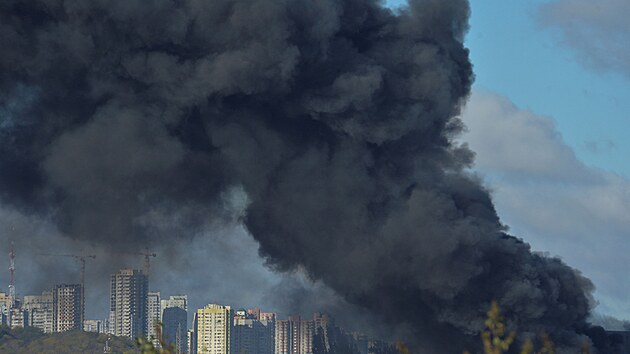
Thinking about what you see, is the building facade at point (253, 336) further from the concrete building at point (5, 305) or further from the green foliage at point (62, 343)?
the concrete building at point (5, 305)

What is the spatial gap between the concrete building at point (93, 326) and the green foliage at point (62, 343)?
10679 mm

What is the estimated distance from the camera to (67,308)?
16788 cm

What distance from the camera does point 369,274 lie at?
53625 millimetres

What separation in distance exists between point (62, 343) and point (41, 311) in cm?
2287

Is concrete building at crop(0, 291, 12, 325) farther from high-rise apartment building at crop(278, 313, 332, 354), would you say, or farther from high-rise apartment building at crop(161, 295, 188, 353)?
high-rise apartment building at crop(278, 313, 332, 354)

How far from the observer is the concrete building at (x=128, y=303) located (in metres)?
153

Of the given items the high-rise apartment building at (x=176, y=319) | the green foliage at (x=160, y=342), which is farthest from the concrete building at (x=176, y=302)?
the green foliage at (x=160, y=342)

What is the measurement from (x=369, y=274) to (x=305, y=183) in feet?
14.8

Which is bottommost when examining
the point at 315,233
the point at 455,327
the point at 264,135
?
the point at 455,327

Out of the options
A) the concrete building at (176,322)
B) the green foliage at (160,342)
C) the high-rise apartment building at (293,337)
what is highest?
the concrete building at (176,322)

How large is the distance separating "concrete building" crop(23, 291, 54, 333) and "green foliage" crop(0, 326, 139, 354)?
25.1 ft

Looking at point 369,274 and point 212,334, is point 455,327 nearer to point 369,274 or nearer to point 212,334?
point 369,274

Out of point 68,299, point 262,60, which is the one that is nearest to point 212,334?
point 68,299

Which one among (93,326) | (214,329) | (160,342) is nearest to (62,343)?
(214,329)
